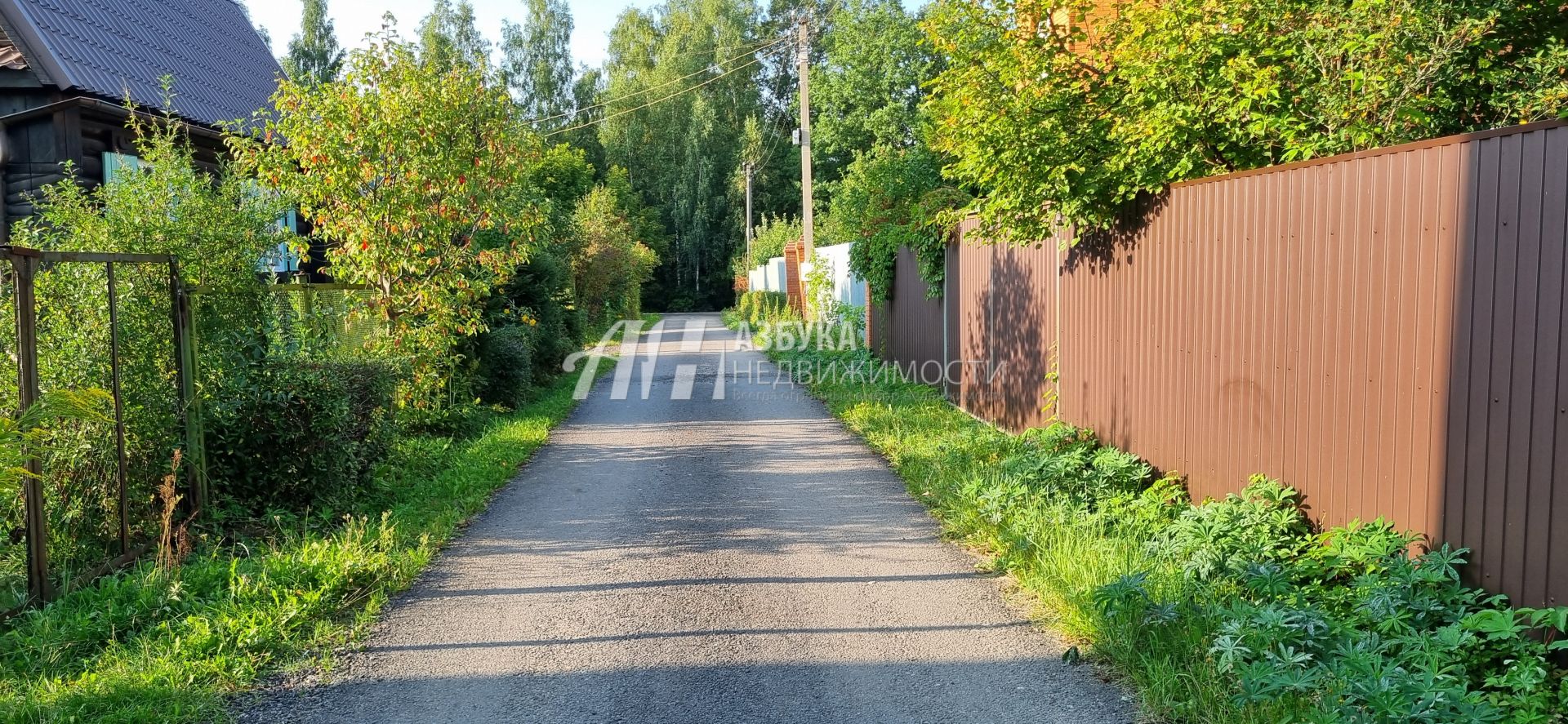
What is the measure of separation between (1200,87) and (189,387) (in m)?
6.63

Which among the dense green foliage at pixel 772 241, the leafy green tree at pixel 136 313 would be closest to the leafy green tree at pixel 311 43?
the dense green foliage at pixel 772 241

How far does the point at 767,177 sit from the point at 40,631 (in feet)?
160

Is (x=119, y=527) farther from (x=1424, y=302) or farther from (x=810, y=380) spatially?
(x=810, y=380)

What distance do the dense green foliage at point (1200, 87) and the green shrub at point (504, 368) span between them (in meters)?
6.62

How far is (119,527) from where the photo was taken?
18.9 ft

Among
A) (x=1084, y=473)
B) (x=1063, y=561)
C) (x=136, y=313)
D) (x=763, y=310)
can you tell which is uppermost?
(x=136, y=313)

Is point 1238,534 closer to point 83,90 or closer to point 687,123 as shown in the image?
point 83,90

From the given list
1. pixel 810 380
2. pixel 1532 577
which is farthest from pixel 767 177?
pixel 1532 577

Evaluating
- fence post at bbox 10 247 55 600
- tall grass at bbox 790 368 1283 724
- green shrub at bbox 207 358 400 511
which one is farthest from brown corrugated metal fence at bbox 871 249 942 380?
fence post at bbox 10 247 55 600

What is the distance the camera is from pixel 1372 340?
4.61 m

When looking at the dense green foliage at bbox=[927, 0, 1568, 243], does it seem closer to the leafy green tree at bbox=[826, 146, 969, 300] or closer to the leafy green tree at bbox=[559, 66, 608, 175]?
the leafy green tree at bbox=[826, 146, 969, 300]

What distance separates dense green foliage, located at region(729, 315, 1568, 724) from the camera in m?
3.40

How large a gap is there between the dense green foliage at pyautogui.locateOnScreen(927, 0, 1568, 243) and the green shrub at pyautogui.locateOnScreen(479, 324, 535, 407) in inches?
261

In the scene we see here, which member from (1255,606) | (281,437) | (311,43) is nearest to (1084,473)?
(1255,606)
